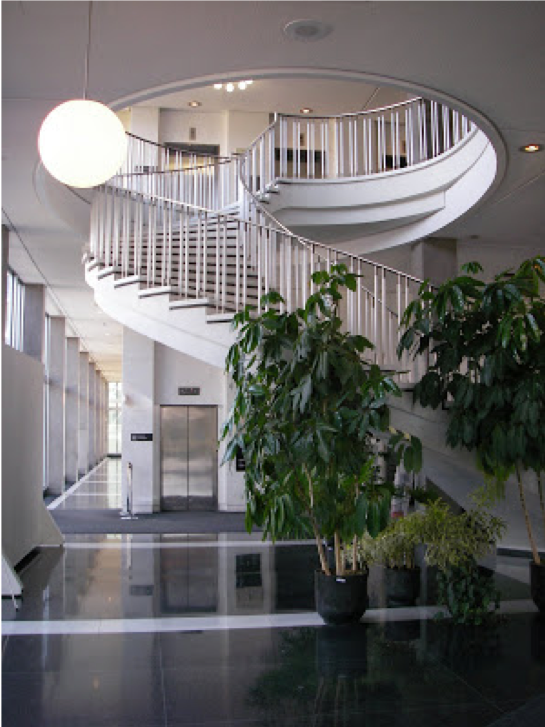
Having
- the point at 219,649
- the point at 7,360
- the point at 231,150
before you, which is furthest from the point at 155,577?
the point at 231,150

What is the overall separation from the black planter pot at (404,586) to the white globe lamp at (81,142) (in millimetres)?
4468

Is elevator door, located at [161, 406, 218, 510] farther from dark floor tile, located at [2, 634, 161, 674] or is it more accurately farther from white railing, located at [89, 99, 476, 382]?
dark floor tile, located at [2, 634, 161, 674]

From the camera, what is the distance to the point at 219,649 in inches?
193

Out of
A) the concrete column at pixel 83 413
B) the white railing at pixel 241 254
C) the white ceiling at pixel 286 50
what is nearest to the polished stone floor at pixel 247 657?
the white railing at pixel 241 254

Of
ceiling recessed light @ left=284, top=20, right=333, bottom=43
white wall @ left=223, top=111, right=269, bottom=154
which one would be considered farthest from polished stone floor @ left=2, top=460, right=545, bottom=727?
white wall @ left=223, top=111, right=269, bottom=154

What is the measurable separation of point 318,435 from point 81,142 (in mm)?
2738

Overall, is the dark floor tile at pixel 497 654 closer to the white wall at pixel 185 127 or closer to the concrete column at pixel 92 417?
the white wall at pixel 185 127

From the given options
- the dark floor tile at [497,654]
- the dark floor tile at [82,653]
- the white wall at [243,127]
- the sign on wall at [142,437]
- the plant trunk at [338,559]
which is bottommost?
the dark floor tile at [497,654]

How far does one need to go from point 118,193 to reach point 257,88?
5176 mm

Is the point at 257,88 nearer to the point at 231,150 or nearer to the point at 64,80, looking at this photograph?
the point at 231,150

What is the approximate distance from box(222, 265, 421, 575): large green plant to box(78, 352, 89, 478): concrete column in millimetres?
16574

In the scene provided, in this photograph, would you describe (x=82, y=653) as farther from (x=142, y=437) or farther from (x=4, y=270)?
(x=142, y=437)

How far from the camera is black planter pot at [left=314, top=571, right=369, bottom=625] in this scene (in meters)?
5.50

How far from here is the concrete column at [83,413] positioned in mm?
21828
